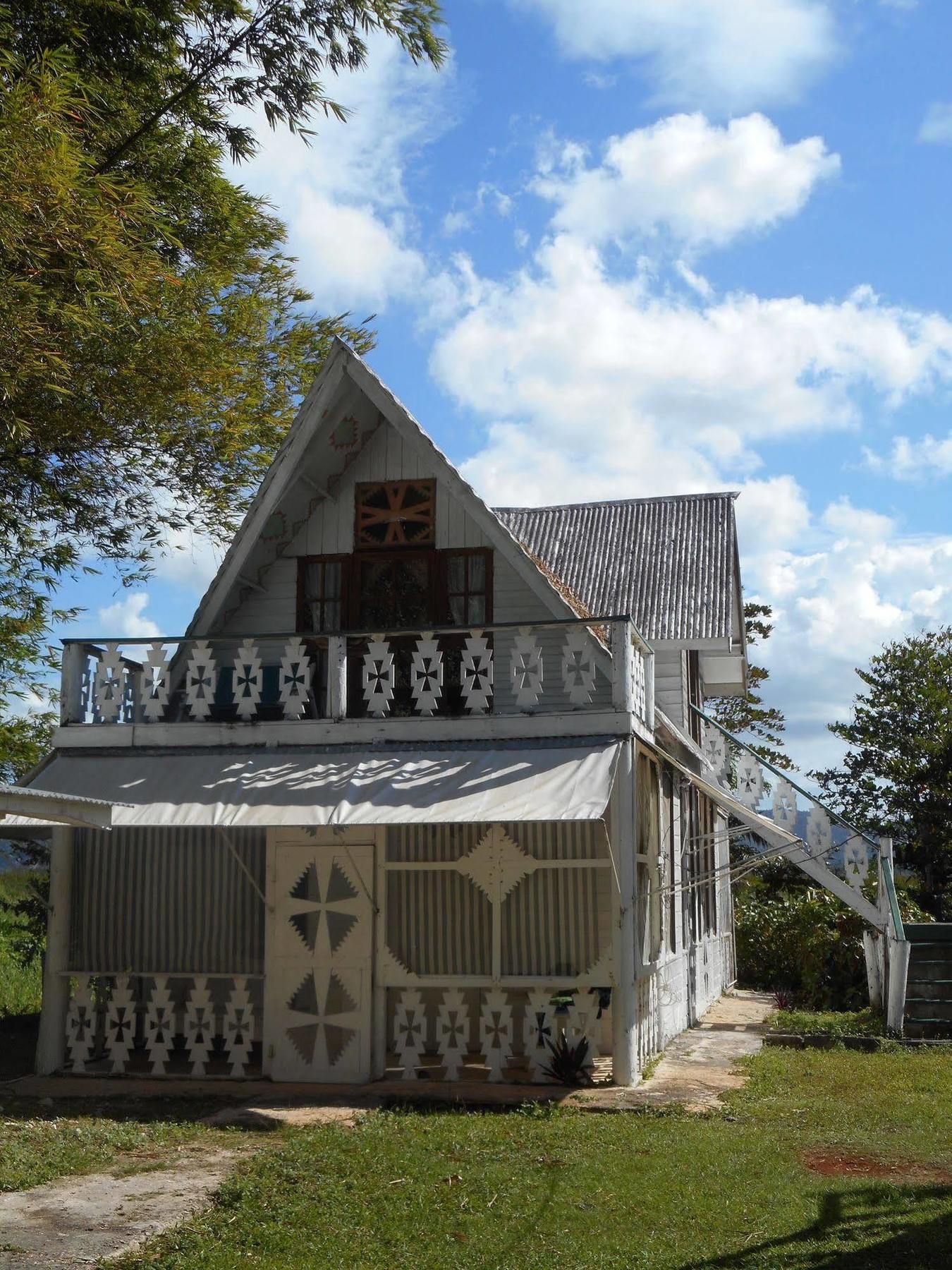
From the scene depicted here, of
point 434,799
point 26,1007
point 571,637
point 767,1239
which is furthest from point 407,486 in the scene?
point 26,1007

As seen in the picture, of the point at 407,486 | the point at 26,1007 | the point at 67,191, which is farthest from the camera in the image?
the point at 26,1007

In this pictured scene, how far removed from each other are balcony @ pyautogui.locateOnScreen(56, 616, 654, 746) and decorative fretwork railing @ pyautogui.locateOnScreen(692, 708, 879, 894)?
117 inches

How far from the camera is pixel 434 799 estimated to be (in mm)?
10797

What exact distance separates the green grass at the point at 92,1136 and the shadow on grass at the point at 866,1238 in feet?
13.5

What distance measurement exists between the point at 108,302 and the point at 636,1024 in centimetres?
846

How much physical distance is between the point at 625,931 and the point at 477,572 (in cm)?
420

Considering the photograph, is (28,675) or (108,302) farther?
(28,675)

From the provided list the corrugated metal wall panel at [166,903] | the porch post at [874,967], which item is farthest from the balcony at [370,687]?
A: the porch post at [874,967]

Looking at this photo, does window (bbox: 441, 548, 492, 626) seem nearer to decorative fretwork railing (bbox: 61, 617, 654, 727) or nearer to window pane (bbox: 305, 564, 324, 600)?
decorative fretwork railing (bbox: 61, 617, 654, 727)

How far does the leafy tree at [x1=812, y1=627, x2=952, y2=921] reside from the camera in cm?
2595

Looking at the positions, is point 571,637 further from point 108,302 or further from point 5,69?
point 5,69

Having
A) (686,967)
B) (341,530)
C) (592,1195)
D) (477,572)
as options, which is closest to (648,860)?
(686,967)

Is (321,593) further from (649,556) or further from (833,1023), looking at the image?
(833,1023)

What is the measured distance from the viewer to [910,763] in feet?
87.5
